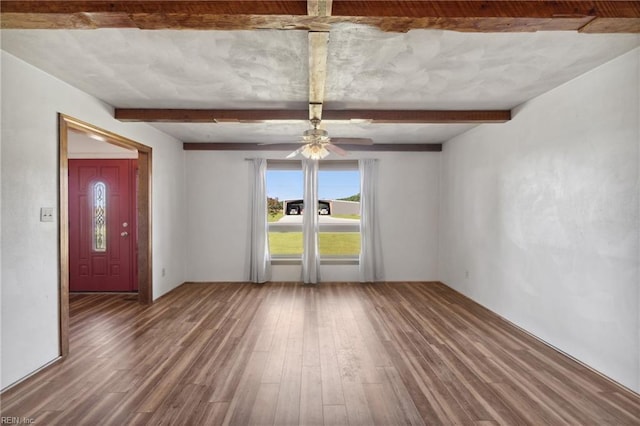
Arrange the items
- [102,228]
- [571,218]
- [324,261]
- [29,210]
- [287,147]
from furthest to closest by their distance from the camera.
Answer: [324,261] < [287,147] < [102,228] < [571,218] < [29,210]

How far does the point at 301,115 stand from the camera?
3471 millimetres

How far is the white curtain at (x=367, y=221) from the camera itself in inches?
215

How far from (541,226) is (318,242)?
3345mm

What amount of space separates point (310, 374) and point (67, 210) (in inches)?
106

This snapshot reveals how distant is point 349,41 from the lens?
2.07 meters

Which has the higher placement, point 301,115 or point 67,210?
point 301,115

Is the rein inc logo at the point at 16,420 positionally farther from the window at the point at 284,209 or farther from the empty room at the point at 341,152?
the window at the point at 284,209

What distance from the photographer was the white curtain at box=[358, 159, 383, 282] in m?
5.45

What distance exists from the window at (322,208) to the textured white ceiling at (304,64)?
2296 mm

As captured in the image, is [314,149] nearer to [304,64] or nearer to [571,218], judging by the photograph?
[304,64]

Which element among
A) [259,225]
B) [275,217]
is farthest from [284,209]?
[259,225]

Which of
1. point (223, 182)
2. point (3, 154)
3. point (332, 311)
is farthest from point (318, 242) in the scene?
point (3, 154)

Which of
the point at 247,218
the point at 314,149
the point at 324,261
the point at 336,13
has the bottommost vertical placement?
the point at 324,261

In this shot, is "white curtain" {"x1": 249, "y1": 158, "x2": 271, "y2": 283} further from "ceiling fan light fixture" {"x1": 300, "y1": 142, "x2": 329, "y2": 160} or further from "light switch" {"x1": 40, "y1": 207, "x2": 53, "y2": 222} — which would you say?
"light switch" {"x1": 40, "y1": 207, "x2": 53, "y2": 222}
